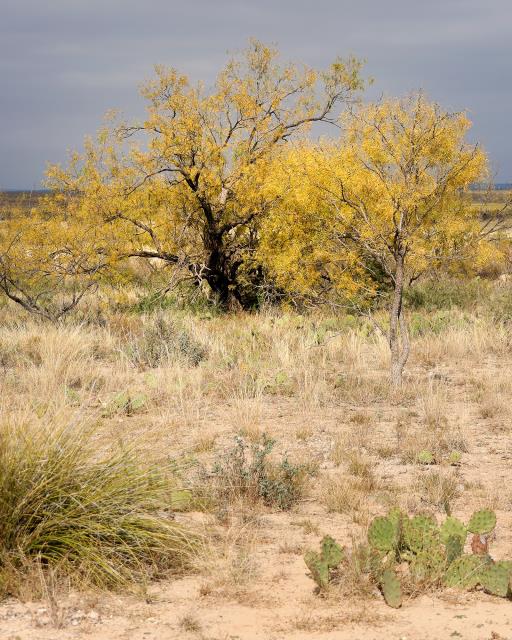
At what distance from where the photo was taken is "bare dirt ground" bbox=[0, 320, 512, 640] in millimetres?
3693

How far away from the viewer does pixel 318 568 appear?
13.0 ft

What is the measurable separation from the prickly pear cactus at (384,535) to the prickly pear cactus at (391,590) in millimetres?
320

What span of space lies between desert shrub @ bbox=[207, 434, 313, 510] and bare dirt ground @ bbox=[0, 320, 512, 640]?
103 millimetres

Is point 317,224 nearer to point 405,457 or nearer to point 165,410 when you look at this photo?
point 165,410

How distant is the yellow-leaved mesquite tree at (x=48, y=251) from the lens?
1295cm

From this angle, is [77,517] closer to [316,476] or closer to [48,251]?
[316,476]

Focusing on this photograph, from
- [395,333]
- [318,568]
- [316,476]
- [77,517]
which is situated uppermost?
[395,333]

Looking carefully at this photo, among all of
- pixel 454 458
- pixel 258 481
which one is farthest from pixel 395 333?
pixel 258 481

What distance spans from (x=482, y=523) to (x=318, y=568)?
1.01 meters

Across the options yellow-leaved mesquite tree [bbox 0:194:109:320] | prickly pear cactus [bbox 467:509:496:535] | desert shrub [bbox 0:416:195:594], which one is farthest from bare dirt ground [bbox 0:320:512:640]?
yellow-leaved mesquite tree [bbox 0:194:109:320]

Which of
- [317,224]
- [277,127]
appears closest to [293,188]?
[317,224]

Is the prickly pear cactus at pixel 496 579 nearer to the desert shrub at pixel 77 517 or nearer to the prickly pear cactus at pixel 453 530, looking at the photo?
the prickly pear cactus at pixel 453 530

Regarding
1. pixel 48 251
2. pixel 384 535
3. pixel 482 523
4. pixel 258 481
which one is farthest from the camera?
pixel 48 251

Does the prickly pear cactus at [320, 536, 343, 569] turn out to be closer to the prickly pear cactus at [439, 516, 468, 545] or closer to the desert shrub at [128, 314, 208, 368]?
the prickly pear cactus at [439, 516, 468, 545]
